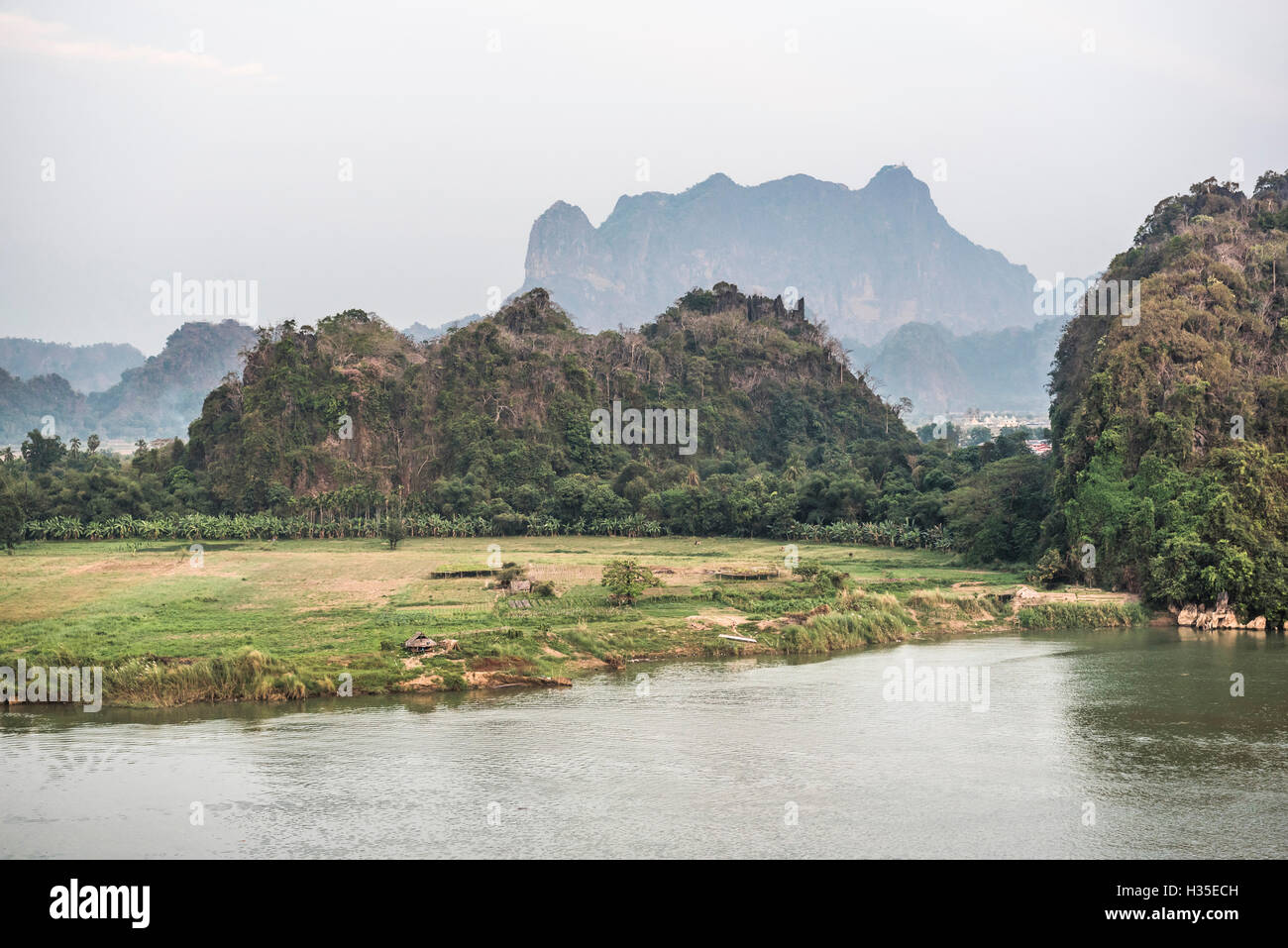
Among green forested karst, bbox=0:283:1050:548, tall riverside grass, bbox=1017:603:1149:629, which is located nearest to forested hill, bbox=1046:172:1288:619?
tall riverside grass, bbox=1017:603:1149:629

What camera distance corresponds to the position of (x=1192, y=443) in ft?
103

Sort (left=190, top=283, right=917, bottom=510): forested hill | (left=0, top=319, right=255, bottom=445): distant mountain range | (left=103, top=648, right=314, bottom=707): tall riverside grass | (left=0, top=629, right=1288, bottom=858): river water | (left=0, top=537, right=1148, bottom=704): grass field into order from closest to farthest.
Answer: (left=0, top=629, right=1288, bottom=858): river water < (left=103, top=648, right=314, bottom=707): tall riverside grass < (left=0, top=537, right=1148, bottom=704): grass field < (left=190, top=283, right=917, bottom=510): forested hill < (left=0, top=319, right=255, bottom=445): distant mountain range

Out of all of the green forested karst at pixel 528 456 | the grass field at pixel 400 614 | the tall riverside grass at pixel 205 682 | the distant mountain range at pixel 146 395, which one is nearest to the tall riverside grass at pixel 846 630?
the grass field at pixel 400 614

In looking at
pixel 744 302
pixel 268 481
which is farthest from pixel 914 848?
pixel 744 302

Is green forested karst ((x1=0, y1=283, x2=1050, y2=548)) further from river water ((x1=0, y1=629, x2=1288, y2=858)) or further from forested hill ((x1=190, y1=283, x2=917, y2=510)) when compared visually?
river water ((x1=0, y1=629, x2=1288, y2=858))

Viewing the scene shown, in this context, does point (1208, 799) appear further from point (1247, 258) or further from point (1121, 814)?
point (1247, 258)

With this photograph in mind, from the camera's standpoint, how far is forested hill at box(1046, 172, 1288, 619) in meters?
29.0

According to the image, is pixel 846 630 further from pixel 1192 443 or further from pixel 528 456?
pixel 528 456

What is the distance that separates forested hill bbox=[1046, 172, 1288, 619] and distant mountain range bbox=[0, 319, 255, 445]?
128 m

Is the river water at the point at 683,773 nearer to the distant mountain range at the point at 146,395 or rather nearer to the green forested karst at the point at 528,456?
the green forested karst at the point at 528,456

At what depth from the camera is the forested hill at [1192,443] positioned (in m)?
29.0

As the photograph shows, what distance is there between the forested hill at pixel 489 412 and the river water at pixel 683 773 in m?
31.0

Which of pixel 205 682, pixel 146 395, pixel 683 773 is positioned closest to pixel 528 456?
pixel 205 682
